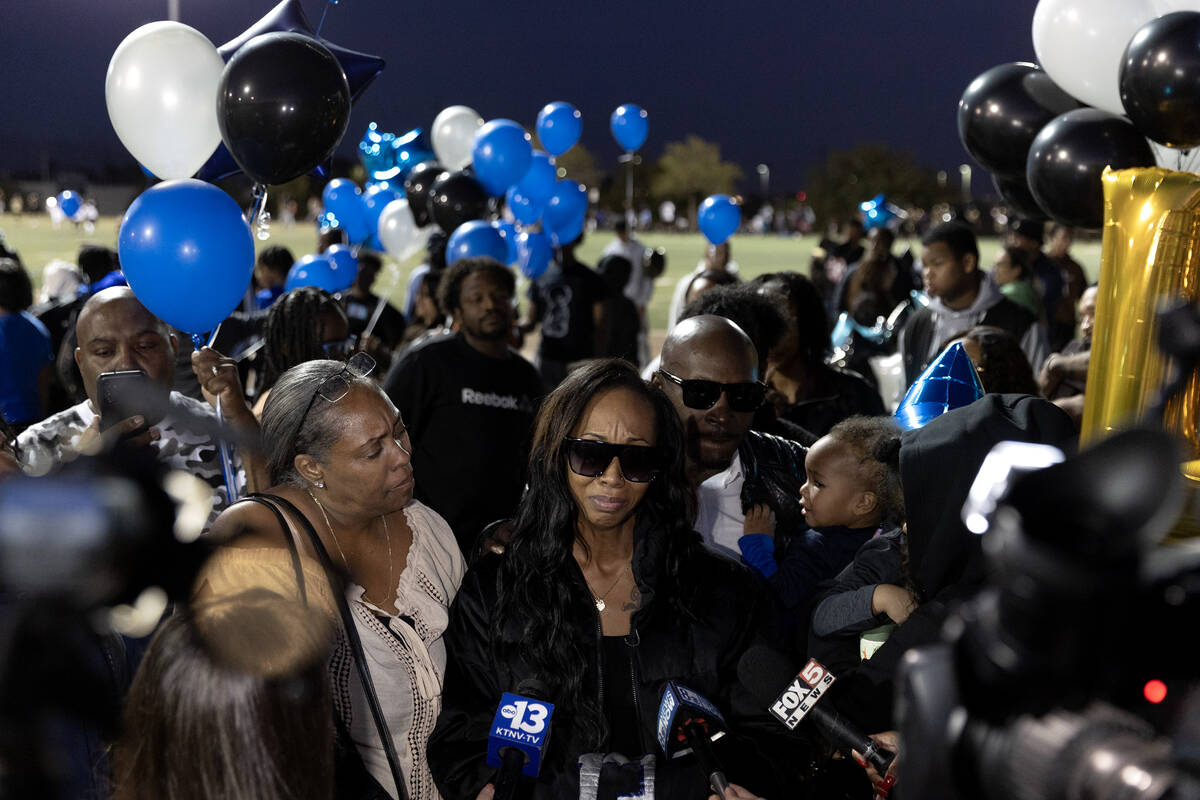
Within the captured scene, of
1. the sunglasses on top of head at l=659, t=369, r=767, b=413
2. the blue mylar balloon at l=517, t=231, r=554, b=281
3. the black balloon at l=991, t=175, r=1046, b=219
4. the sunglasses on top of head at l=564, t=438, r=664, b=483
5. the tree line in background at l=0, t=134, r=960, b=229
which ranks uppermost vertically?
the black balloon at l=991, t=175, r=1046, b=219

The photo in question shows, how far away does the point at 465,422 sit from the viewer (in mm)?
4797

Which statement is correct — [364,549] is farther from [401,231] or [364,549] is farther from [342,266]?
[401,231]

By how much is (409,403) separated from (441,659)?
2.37 m

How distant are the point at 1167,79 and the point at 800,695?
102 inches

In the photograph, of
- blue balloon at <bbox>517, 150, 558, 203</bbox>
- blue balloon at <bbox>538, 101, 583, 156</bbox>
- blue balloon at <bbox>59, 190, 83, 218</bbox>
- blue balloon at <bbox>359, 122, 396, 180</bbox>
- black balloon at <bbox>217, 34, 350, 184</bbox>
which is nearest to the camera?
black balloon at <bbox>217, 34, 350, 184</bbox>

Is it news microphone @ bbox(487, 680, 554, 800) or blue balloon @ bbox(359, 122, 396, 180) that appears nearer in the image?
news microphone @ bbox(487, 680, 554, 800)

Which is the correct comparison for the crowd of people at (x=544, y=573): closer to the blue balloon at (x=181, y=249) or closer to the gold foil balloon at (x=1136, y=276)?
the blue balloon at (x=181, y=249)

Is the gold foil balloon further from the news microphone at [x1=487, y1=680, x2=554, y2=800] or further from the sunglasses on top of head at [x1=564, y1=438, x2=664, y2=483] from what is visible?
the news microphone at [x1=487, y1=680, x2=554, y2=800]

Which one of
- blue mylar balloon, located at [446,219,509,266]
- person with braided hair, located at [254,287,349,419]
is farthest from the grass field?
person with braided hair, located at [254,287,349,419]

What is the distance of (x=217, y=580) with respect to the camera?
1.50m

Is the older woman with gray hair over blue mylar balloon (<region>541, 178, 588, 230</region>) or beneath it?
over

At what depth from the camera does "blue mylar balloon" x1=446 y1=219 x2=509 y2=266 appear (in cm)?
731

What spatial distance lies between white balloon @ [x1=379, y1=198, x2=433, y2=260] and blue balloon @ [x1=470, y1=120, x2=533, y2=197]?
761 mm

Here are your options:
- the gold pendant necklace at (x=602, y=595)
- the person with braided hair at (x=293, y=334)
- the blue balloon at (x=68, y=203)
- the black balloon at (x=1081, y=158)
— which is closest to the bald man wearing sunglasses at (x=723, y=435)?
the gold pendant necklace at (x=602, y=595)
